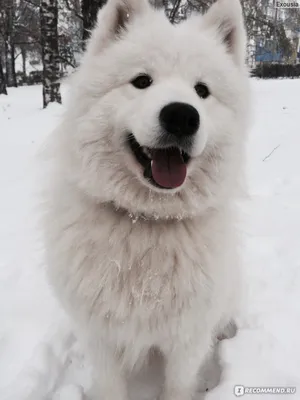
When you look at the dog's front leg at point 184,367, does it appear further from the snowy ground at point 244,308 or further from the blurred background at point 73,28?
the blurred background at point 73,28

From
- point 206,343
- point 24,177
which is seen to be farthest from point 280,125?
point 206,343

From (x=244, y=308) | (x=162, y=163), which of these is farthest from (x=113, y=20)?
(x=244, y=308)

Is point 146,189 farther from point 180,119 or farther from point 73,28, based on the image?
point 73,28

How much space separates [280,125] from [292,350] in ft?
23.3

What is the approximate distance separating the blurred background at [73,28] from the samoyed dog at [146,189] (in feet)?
14.8

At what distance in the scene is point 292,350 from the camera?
240cm

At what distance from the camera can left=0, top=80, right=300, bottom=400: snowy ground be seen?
224cm

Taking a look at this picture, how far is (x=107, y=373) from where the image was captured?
219 centimetres

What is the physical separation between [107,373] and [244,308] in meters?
1.13

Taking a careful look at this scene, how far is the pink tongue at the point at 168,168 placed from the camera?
185 cm

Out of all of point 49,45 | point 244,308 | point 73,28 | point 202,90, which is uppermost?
point 73,28

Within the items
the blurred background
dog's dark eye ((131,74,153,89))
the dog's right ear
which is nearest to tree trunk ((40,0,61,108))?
the blurred background

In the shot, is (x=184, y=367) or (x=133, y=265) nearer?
(x=133, y=265)

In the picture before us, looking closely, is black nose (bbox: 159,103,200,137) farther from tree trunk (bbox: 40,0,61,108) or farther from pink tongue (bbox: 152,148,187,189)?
tree trunk (bbox: 40,0,61,108)
